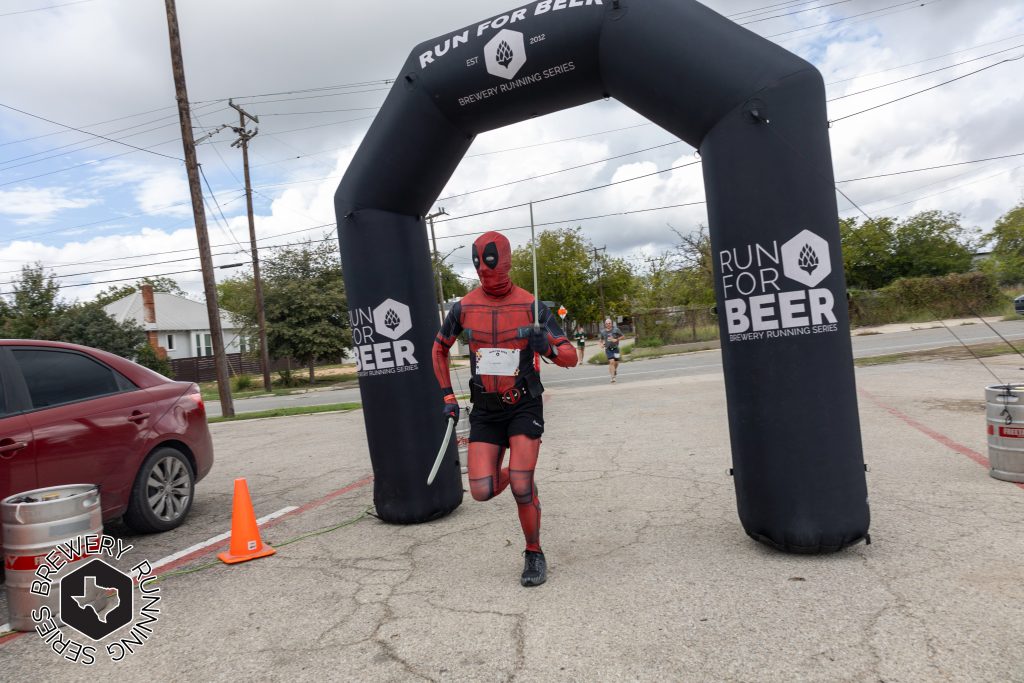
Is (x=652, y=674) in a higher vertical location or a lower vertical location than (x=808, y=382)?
lower

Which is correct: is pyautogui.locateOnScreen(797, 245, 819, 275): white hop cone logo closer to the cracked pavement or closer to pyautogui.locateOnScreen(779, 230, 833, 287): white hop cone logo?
pyautogui.locateOnScreen(779, 230, 833, 287): white hop cone logo

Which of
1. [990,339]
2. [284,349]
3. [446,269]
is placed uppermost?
[446,269]

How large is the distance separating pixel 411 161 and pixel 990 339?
70.5ft

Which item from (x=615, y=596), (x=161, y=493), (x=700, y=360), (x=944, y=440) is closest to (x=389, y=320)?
(x=161, y=493)

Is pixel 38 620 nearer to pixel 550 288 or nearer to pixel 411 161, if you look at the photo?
pixel 411 161

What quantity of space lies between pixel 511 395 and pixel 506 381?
3.7 inches

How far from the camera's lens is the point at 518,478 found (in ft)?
13.4

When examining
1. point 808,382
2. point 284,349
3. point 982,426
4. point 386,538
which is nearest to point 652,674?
point 808,382

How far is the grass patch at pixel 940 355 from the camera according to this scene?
16516mm

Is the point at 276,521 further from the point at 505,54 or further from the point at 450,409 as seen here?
the point at 505,54

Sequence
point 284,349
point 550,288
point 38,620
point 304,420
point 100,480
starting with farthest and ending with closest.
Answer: point 550,288, point 284,349, point 304,420, point 100,480, point 38,620

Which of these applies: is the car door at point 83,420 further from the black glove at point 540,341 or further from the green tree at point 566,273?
the green tree at point 566,273

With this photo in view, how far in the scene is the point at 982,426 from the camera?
7.91m

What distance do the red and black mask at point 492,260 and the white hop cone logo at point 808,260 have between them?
1715 mm
